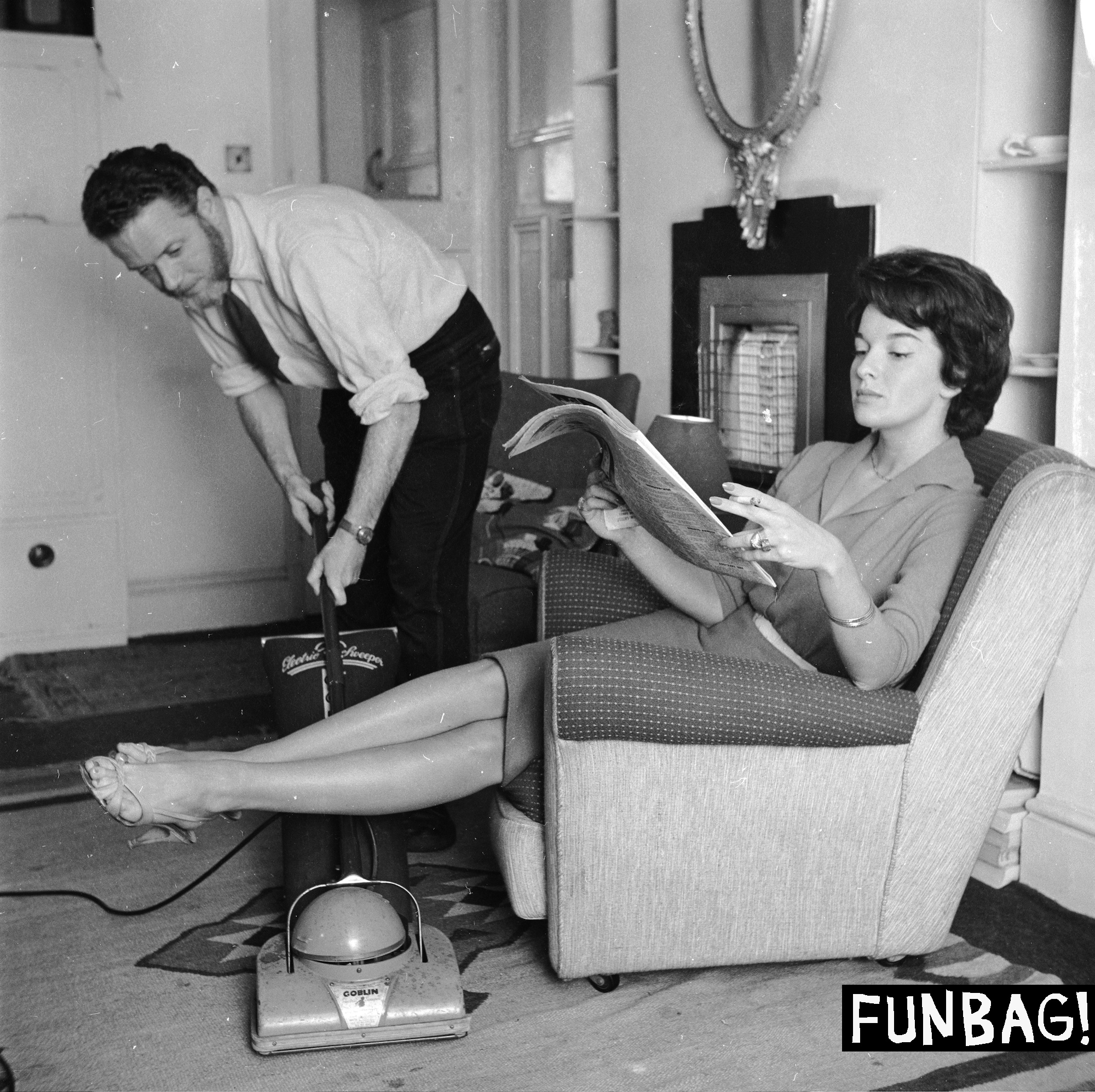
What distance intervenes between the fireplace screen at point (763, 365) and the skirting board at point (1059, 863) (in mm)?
959

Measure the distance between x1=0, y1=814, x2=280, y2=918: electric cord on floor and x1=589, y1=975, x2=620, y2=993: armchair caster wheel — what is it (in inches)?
29.6

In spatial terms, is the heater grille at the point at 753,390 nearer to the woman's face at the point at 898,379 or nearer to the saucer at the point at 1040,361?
the saucer at the point at 1040,361

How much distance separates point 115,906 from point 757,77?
2.14m

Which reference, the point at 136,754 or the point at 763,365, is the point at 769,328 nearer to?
the point at 763,365

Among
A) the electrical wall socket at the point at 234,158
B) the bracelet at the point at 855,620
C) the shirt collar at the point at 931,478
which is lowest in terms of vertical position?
the bracelet at the point at 855,620

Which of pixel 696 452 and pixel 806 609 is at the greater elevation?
pixel 696 452

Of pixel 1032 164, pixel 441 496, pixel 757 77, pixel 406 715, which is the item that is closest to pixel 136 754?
pixel 406 715

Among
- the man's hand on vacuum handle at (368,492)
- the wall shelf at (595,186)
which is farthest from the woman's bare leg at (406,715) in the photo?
the wall shelf at (595,186)

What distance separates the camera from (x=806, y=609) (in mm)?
1941

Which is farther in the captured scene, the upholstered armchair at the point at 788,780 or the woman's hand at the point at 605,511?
the woman's hand at the point at 605,511

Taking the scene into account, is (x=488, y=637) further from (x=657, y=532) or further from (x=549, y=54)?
(x=549, y=54)

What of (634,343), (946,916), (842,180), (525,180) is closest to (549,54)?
(525,180)

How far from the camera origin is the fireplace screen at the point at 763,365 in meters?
2.81

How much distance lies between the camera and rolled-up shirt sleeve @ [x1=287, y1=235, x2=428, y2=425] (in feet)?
6.97
